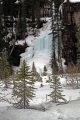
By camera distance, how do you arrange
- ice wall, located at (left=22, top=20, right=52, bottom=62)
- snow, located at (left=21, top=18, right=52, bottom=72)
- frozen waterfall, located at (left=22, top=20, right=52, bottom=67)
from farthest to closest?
ice wall, located at (left=22, top=20, right=52, bottom=62), frozen waterfall, located at (left=22, top=20, right=52, bottom=67), snow, located at (left=21, top=18, right=52, bottom=72)

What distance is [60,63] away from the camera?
43.0 metres

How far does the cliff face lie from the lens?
44781 millimetres

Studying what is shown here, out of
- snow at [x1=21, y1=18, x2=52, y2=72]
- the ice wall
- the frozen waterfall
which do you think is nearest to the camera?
snow at [x1=21, y1=18, x2=52, y2=72]

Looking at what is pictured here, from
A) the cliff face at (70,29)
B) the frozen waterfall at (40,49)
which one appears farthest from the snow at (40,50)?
the cliff face at (70,29)

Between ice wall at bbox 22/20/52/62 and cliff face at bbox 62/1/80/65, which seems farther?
ice wall at bbox 22/20/52/62

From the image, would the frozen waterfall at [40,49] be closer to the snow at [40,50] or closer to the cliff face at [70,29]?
the snow at [40,50]

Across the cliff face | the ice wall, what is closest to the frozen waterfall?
the ice wall

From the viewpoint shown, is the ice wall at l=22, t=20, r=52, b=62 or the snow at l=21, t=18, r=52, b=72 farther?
the ice wall at l=22, t=20, r=52, b=62

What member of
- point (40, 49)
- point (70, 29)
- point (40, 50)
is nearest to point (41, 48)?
point (40, 49)

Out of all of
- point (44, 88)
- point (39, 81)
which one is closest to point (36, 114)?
point (44, 88)

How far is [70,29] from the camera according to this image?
1793 inches

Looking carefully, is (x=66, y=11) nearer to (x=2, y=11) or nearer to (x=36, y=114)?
(x=2, y=11)

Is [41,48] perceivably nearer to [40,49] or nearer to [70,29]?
[40,49]

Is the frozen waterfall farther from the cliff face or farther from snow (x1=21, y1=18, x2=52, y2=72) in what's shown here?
the cliff face
